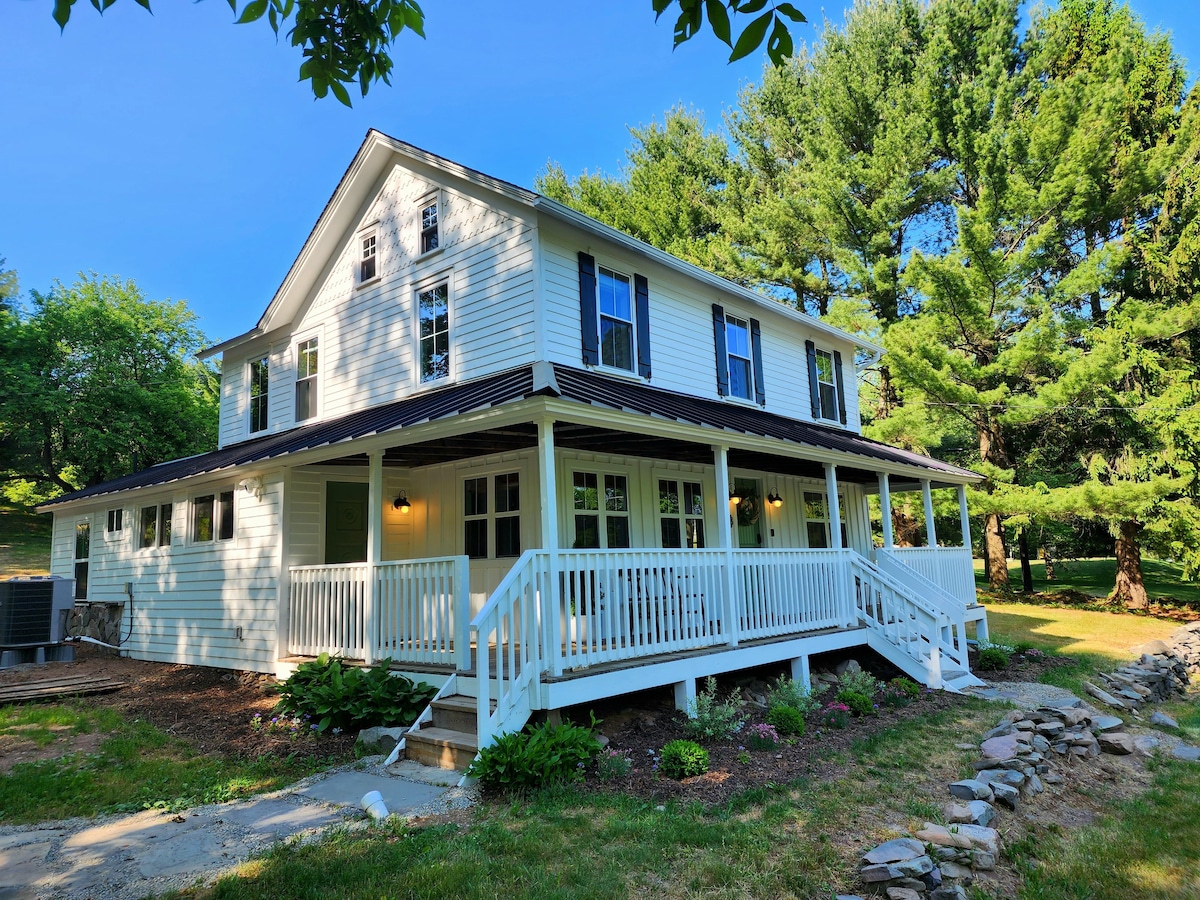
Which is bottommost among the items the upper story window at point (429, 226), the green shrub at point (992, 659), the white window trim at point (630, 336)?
the green shrub at point (992, 659)

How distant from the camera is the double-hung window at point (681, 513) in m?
11.5

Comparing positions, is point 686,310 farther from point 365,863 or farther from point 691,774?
point 365,863

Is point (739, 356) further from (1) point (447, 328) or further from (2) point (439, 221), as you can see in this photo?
(2) point (439, 221)

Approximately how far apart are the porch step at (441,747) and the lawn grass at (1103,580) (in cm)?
2190

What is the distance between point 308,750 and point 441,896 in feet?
12.6

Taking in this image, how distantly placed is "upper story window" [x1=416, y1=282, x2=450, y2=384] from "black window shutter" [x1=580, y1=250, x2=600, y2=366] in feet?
7.04

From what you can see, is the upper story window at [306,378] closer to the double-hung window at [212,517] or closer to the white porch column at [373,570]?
the double-hung window at [212,517]

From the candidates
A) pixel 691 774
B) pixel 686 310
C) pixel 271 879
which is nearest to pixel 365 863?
pixel 271 879

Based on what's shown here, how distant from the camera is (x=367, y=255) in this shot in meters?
12.6

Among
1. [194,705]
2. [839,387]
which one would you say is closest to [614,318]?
[194,705]

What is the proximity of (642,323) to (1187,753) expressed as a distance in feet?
27.7

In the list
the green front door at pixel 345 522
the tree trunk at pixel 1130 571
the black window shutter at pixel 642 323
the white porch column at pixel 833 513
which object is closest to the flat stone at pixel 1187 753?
the white porch column at pixel 833 513

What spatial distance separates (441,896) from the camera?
395 cm

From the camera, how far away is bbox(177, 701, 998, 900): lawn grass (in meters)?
4.09
